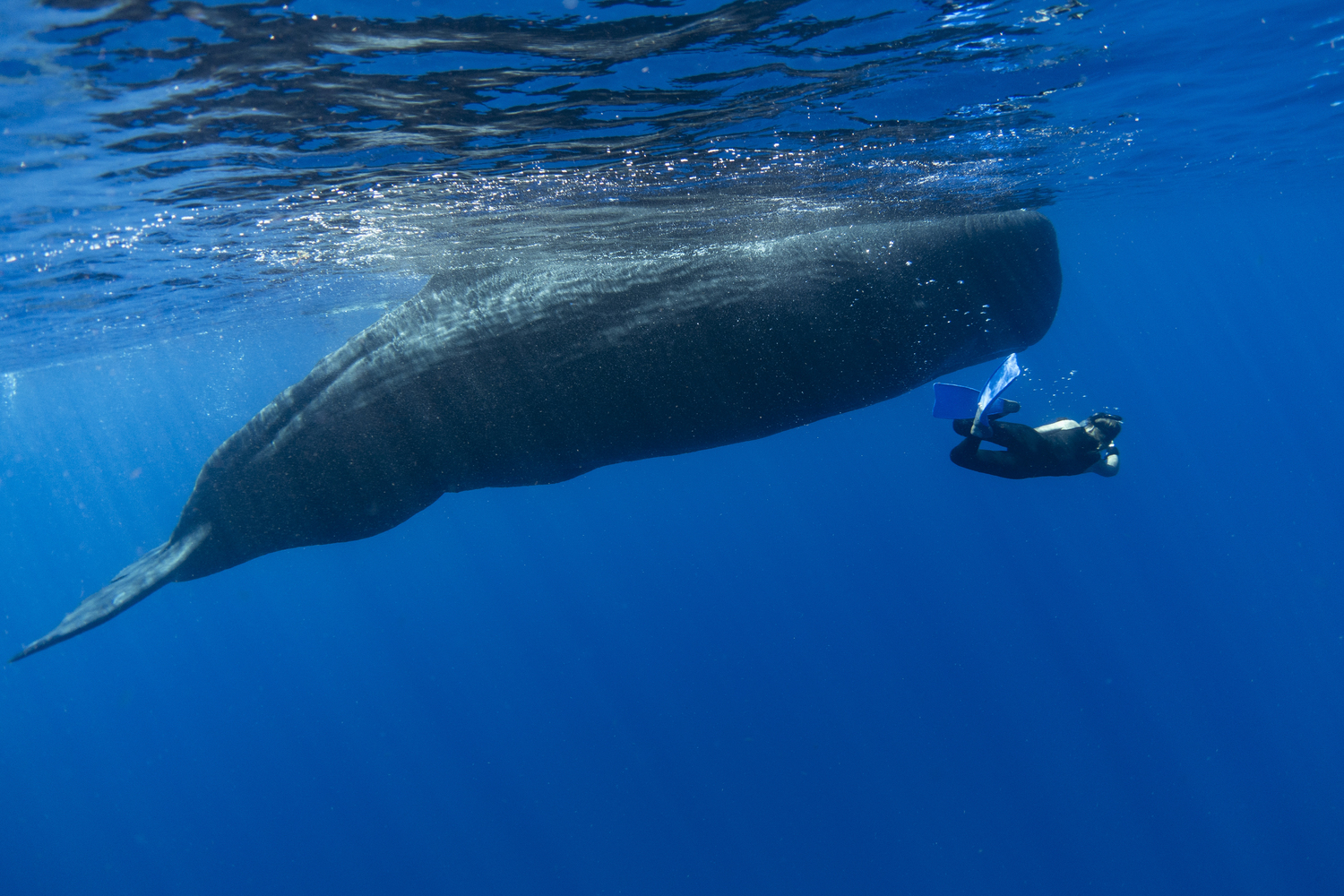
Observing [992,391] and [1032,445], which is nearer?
[992,391]

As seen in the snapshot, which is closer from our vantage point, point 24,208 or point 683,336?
point 683,336

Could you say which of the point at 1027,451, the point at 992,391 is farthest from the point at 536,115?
the point at 1027,451

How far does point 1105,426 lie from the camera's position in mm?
6121

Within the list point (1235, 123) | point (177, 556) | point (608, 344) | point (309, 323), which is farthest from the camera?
point (309, 323)

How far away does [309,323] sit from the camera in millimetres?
26031

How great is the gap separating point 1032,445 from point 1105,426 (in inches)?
39.3

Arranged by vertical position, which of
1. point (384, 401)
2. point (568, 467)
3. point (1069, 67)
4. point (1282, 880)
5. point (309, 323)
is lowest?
point (1282, 880)

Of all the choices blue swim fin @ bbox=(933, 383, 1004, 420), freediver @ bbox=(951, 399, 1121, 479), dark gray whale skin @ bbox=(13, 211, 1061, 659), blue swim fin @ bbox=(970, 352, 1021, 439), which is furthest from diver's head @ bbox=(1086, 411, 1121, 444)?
dark gray whale skin @ bbox=(13, 211, 1061, 659)

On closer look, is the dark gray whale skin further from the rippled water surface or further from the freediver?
the rippled water surface

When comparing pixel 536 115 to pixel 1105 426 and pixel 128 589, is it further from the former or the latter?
pixel 1105 426

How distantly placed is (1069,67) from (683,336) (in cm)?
735

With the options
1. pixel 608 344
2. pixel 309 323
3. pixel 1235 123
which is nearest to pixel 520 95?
pixel 608 344

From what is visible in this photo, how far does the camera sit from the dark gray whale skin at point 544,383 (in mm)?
4574

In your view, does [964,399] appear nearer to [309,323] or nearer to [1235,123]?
[1235,123]
